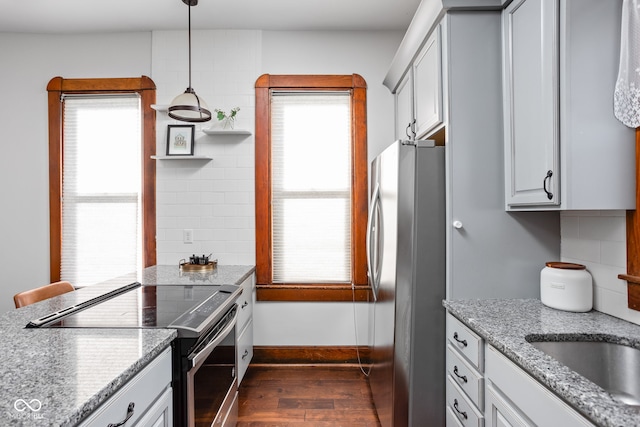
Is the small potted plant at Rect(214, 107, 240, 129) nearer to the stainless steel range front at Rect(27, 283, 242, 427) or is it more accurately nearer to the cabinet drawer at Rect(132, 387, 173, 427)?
the stainless steel range front at Rect(27, 283, 242, 427)

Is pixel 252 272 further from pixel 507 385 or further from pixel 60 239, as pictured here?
pixel 507 385

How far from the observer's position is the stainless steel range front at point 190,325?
4.05ft

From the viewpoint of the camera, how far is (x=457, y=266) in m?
1.65

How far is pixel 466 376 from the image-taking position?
1422 millimetres

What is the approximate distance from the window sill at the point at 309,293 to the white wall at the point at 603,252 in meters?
1.55

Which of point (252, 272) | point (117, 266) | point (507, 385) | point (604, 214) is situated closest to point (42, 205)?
point (117, 266)

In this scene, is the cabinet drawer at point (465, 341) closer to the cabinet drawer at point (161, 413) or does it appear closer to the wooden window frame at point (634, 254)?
the wooden window frame at point (634, 254)

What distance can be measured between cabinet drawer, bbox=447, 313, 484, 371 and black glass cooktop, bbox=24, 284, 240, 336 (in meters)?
1.07

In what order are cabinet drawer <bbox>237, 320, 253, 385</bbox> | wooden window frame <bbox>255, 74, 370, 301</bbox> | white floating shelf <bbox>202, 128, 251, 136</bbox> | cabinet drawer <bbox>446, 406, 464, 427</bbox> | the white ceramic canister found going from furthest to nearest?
wooden window frame <bbox>255, 74, 370, 301</bbox>
white floating shelf <bbox>202, 128, 251, 136</bbox>
cabinet drawer <bbox>237, 320, 253, 385</bbox>
cabinet drawer <bbox>446, 406, 464, 427</bbox>
the white ceramic canister

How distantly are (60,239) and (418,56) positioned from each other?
3064mm

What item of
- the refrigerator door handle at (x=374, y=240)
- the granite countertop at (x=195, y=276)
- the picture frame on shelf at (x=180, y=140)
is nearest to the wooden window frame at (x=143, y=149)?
the picture frame on shelf at (x=180, y=140)

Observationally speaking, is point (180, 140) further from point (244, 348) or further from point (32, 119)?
point (244, 348)

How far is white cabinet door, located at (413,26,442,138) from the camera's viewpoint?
1.74 m

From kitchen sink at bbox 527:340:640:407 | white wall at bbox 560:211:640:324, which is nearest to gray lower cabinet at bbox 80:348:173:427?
kitchen sink at bbox 527:340:640:407
